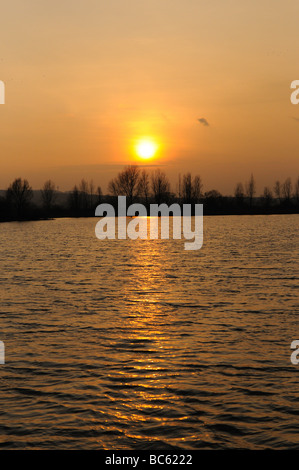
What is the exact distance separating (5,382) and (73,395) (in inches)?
75.3

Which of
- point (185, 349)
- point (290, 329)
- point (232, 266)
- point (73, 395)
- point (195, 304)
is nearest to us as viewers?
point (73, 395)

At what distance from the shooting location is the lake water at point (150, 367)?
9492 mm

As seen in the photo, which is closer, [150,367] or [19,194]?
[150,367]

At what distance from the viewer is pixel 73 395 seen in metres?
11.2

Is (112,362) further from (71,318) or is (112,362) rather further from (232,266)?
(232,266)

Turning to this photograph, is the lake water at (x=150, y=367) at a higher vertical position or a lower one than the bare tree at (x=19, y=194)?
lower

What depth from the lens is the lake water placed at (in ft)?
31.1

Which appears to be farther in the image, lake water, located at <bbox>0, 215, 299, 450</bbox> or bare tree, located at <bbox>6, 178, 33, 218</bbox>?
bare tree, located at <bbox>6, 178, 33, 218</bbox>

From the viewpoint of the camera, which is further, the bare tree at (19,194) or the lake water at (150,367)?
the bare tree at (19,194)

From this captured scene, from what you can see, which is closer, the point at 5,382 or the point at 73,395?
the point at 73,395

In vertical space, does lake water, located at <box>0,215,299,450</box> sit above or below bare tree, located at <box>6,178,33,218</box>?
below

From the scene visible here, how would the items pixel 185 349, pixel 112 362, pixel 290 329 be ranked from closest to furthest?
pixel 112 362 → pixel 185 349 → pixel 290 329

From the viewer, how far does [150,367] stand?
1319 cm
